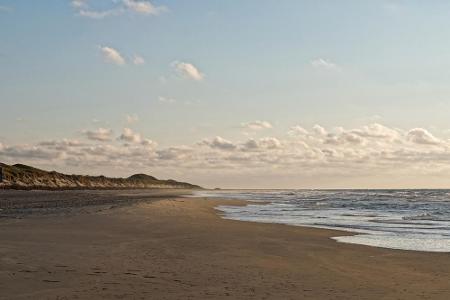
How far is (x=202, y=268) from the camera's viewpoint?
11.7 m

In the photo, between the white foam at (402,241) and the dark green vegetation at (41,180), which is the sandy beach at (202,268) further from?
the dark green vegetation at (41,180)

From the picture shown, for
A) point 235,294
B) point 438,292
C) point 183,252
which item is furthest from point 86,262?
point 438,292

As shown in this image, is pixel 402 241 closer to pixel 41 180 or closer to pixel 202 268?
pixel 202 268

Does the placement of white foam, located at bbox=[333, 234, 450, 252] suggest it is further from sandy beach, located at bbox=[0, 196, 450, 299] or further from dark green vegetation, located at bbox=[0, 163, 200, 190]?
dark green vegetation, located at bbox=[0, 163, 200, 190]

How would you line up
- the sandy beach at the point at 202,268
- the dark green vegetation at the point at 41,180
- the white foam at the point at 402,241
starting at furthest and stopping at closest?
1. the dark green vegetation at the point at 41,180
2. the white foam at the point at 402,241
3. the sandy beach at the point at 202,268

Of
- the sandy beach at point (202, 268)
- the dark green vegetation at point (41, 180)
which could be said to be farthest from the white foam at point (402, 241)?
the dark green vegetation at point (41, 180)

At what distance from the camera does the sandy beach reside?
30.6ft

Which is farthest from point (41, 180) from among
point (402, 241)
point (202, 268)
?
point (202, 268)

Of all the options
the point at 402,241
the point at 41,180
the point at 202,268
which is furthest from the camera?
the point at 41,180

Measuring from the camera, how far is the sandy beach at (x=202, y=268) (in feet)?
30.6

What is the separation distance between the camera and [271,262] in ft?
43.0

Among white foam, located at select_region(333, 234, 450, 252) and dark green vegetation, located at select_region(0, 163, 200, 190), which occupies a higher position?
dark green vegetation, located at select_region(0, 163, 200, 190)

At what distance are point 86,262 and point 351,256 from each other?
6836mm

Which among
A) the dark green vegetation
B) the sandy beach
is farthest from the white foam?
the dark green vegetation
